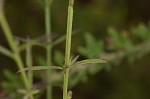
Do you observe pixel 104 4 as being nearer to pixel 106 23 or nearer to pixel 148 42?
pixel 106 23

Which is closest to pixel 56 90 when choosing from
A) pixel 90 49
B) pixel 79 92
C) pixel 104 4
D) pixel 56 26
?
pixel 79 92

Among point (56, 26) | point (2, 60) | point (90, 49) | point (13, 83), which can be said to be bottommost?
point (13, 83)

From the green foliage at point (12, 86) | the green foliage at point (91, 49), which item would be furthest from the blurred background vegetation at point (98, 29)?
the green foliage at point (12, 86)

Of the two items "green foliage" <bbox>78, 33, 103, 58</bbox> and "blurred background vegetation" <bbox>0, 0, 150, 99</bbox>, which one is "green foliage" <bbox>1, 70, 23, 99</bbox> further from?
"blurred background vegetation" <bbox>0, 0, 150, 99</bbox>

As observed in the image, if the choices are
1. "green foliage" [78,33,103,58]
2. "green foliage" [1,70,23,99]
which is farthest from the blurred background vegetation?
"green foliage" [1,70,23,99]

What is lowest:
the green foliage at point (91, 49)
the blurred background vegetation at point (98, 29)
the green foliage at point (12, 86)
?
the green foliage at point (12, 86)

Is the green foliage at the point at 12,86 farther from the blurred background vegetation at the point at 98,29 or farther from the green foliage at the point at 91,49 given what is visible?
the blurred background vegetation at the point at 98,29

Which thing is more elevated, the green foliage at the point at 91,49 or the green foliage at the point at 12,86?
the green foliage at the point at 91,49

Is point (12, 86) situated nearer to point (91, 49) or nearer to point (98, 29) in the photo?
point (91, 49)

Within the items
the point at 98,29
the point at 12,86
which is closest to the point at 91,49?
the point at 12,86

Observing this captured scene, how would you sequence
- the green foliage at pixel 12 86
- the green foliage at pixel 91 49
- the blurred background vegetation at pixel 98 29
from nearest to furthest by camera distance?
the green foliage at pixel 12 86 < the green foliage at pixel 91 49 < the blurred background vegetation at pixel 98 29

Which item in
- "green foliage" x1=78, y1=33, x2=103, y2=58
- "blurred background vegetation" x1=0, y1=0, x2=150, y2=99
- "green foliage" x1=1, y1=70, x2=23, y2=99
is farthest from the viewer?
"blurred background vegetation" x1=0, y1=0, x2=150, y2=99
